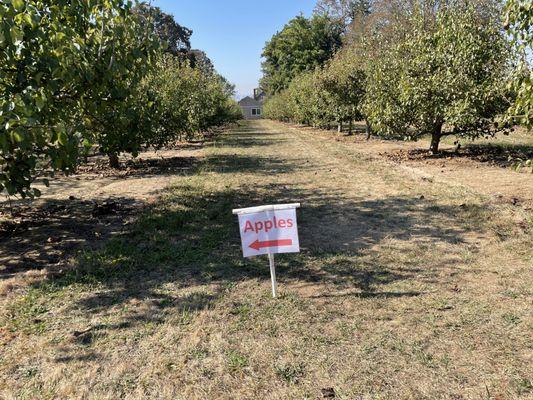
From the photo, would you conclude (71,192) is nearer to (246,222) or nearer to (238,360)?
(246,222)

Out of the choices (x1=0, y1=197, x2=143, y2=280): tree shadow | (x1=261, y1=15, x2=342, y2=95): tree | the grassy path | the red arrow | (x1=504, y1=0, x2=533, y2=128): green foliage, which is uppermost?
(x1=261, y1=15, x2=342, y2=95): tree

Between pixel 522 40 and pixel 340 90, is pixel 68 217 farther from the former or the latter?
pixel 340 90

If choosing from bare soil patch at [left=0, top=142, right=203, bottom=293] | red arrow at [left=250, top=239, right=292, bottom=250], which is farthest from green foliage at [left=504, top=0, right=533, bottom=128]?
bare soil patch at [left=0, top=142, right=203, bottom=293]

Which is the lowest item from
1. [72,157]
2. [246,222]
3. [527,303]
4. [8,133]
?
[527,303]

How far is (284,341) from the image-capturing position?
11.0ft

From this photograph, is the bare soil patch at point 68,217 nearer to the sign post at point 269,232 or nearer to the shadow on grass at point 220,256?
the shadow on grass at point 220,256

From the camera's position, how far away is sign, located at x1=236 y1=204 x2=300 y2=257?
395 centimetres

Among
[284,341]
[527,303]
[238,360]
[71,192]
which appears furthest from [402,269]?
[71,192]

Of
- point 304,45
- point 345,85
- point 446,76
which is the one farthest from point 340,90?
point 304,45

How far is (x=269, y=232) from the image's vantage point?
13.1 feet

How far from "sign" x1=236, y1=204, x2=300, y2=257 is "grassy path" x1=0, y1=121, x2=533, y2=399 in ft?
1.74

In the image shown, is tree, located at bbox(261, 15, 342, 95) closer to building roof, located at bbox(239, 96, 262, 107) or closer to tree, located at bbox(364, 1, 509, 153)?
building roof, located at bbox(239, 96, 262, 107)

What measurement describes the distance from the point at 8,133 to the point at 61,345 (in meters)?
2.00

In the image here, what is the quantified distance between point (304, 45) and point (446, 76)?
58.5 metres
